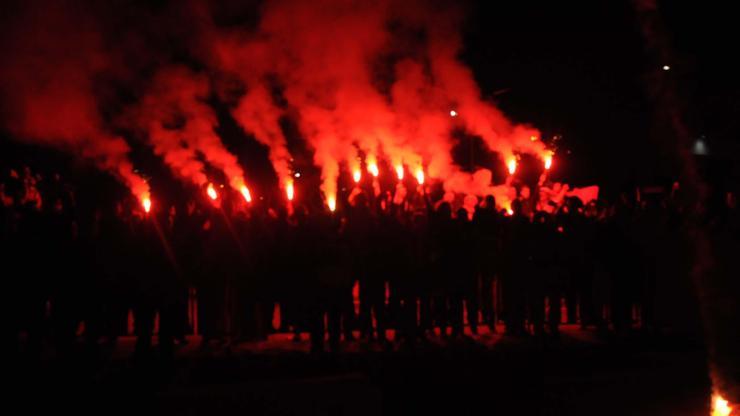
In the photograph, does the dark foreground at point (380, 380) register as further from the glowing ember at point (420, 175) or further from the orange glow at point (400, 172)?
the orange glow at point (400, 172)

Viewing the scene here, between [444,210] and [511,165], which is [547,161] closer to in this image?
[511,165]

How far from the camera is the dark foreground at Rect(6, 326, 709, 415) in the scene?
625cm

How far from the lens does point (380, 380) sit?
708 cm

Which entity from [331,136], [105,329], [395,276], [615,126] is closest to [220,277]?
[105,329]

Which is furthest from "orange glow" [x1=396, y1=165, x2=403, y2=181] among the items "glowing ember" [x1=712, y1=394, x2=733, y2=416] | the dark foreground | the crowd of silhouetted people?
"glowing ember" [x1=712, y1=394, x2=733, y2=416]

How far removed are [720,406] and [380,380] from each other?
3.66m

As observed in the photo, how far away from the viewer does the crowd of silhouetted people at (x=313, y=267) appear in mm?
7203

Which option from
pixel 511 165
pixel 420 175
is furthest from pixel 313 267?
pixel 511 165

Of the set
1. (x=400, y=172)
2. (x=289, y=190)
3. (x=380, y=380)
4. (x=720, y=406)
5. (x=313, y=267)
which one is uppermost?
(x=400, y=172)

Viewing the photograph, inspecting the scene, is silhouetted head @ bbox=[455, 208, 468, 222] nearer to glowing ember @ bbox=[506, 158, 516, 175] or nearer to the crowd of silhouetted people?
the crowd of silhouetted people

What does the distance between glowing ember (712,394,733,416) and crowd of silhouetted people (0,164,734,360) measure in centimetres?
190

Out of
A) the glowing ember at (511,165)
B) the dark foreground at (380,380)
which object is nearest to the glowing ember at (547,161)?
the glowing ember at (511,165)

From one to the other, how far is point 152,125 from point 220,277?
573 centimetres

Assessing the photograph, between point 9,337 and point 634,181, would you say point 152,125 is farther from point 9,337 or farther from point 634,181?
point 634,181
